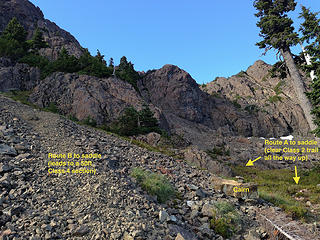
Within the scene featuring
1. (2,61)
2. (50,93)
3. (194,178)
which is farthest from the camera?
(2,61)

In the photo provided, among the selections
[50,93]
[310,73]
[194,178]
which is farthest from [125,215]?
[50,93]

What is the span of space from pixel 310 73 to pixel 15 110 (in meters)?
25.0

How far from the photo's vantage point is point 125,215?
6.53 metres

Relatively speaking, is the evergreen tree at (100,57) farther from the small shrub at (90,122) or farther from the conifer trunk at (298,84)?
the conifer trunk at (298,84)

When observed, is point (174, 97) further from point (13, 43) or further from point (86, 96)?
point (13, 43)

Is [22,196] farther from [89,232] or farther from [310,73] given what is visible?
[310,73]

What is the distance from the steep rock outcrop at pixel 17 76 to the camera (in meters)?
38.2

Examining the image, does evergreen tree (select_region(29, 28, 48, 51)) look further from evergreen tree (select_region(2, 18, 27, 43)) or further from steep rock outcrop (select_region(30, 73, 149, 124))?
steep rock outcrop (select_region(30, 73, 149, 124))

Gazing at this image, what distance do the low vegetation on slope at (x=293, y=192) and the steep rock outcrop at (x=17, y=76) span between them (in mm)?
39944

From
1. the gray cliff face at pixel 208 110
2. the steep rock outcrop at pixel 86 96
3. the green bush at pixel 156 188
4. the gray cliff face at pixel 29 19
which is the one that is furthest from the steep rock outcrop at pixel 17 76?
the green bush at pixel 156 188

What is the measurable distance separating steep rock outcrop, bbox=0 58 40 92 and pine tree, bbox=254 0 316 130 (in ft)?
129

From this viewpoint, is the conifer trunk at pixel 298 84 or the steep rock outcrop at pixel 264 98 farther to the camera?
the steep rock outcrop at pixel 264 98

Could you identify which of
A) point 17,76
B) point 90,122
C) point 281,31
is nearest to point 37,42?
point 17,76

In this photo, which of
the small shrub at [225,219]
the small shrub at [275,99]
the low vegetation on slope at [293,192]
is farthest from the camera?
the small shrub at [275,99]
